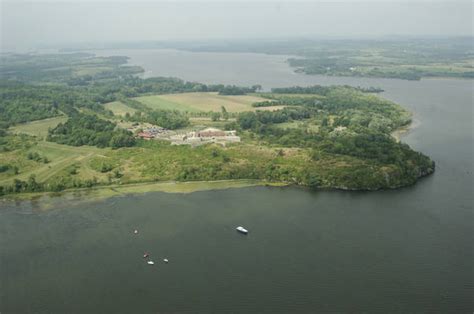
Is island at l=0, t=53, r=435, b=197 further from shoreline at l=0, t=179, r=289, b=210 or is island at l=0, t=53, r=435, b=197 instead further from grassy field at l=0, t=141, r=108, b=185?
shoreline at l=0, t=179, r=289, b=210

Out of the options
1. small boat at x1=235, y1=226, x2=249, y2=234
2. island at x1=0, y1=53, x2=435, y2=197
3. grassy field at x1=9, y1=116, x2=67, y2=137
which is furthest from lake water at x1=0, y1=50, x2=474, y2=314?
grassy field at x1=9, y1=116, x2=67, y2=137

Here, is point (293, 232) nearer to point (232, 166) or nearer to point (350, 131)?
point (232, 166)

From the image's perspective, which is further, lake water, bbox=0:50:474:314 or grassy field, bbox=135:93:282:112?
grassy field, bbox=135:93:282:112

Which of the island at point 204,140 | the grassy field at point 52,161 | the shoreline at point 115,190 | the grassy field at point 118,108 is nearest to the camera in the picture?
the shoreline at point 115,190

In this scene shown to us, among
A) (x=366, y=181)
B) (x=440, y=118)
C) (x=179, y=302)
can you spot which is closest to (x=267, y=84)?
(x=440, y=118)

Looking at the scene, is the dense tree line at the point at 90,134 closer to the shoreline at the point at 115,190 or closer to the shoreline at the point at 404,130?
the shoreline at the point at 115,190

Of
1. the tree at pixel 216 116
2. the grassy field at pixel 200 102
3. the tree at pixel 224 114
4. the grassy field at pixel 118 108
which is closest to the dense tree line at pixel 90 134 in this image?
the grassy field at pixel 118 108

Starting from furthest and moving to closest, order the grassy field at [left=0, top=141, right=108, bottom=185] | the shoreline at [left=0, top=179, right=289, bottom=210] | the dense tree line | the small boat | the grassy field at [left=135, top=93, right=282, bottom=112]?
the grassy field at [left=135, top=93, right=282, bottom=112], the dense tree line, the grassy field at [left=0, top=141, right=108, bottom=185], the shoreline at [left=0, top=179, right=289, bottom=210], the small boat
